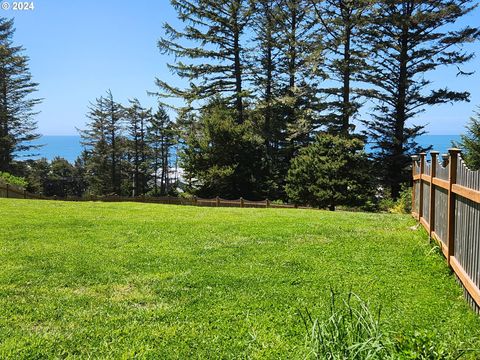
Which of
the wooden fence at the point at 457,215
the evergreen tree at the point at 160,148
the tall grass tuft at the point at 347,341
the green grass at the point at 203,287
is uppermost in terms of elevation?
the evergreen tree at the point at 160,148

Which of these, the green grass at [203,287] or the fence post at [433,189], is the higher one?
the fence post at [433,189]

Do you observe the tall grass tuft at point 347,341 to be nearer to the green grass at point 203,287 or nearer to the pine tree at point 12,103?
the green grass at point 203,287

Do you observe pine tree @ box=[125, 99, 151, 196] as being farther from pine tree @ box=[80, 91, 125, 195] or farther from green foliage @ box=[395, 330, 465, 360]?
green foliage @ box=[395, 330, 465, 360]

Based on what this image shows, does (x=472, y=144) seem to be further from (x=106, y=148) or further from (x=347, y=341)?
(x=106, y=148)

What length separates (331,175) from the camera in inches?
711

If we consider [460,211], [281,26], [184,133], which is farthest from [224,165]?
[460,211]

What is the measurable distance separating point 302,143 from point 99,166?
1000 inches

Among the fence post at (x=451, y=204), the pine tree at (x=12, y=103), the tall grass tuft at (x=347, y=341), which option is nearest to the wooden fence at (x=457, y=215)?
the fence post at (x=451, y=204)

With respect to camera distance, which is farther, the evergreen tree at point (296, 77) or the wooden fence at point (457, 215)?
the evergreen tree at point (296, 77)

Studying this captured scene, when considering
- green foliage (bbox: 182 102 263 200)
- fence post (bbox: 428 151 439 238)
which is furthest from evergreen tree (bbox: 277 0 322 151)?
fence post (bbox: 428 151 439 238)

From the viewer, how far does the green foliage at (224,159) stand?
75.2 feet

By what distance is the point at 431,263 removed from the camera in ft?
18.0

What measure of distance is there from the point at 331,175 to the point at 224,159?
7.10m

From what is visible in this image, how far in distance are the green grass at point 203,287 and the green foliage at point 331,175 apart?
32.1 ft
